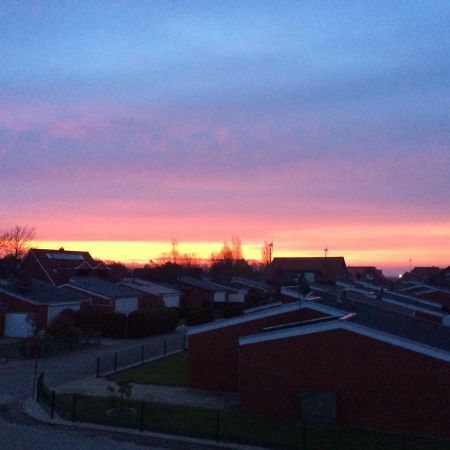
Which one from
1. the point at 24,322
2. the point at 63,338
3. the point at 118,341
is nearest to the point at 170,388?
the point at 63,338

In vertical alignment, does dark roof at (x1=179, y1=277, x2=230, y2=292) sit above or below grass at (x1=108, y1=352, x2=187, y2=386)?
above

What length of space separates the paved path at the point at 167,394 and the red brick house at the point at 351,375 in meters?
2.17

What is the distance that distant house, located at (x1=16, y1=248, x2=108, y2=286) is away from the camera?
66.8m

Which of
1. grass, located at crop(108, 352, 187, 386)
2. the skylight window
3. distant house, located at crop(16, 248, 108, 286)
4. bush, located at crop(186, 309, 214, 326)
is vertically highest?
the skylight window

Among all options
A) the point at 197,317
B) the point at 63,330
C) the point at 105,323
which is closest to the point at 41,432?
the point at 63,330

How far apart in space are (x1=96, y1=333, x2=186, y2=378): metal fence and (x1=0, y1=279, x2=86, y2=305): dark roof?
8.46 m

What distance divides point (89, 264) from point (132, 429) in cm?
5629

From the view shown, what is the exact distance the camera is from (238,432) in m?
17.9

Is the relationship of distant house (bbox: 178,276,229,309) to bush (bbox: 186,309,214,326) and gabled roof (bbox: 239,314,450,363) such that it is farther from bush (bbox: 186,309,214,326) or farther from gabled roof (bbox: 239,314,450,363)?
gabled roof (bbox: 239,314,450,363)

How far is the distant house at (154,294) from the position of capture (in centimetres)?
6022

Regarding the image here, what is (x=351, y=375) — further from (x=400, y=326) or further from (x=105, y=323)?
(x=105, y=323)

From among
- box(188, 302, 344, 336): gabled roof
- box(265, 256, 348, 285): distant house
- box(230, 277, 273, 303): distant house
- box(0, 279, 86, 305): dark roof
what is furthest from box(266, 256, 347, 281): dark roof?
box(188, 302, 344, 336): gabled roof

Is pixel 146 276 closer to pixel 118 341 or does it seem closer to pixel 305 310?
pixel 118 341

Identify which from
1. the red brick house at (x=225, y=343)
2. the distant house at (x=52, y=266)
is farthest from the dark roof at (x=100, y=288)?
the red brick house at (x=225, y=343)
